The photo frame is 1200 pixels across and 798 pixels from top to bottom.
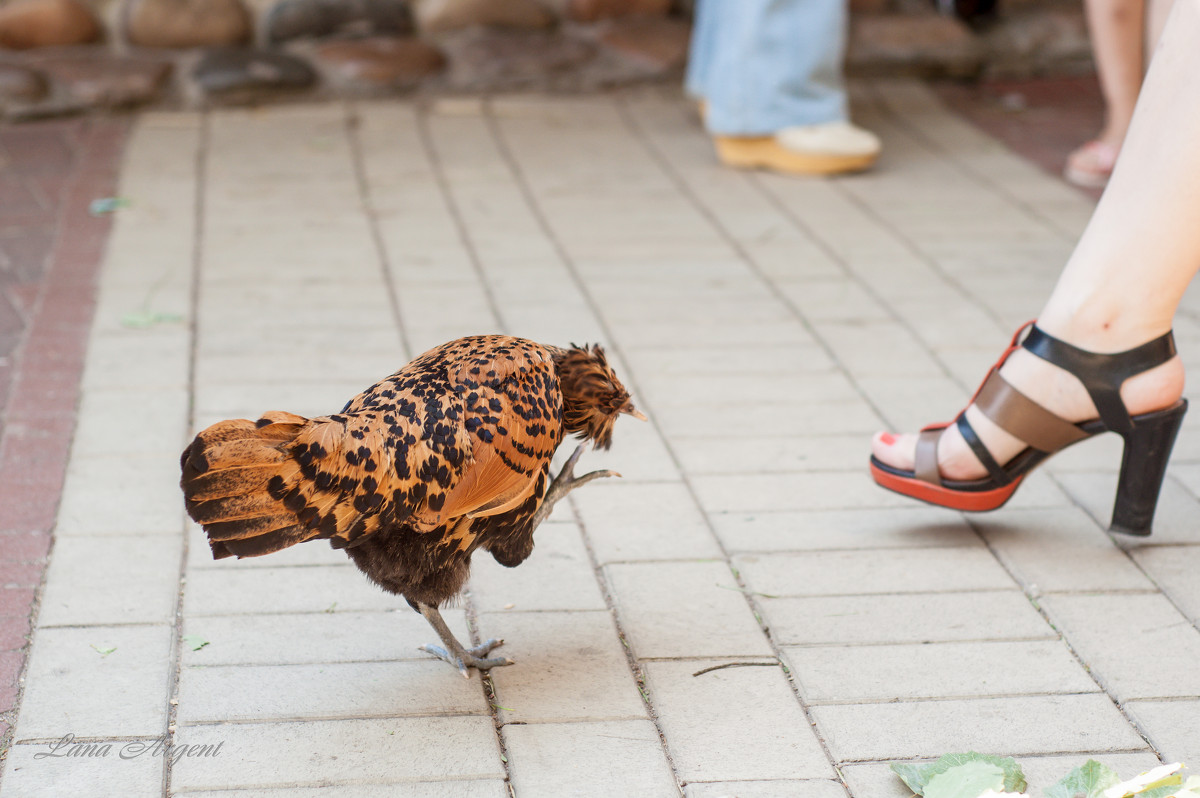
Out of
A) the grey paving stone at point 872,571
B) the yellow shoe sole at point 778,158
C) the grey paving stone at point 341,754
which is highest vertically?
the grey paving stone at point 341,754

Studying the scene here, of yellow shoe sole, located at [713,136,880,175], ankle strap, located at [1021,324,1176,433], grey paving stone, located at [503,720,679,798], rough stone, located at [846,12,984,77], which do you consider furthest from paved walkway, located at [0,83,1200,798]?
rough stone, located at [846,12,984,77]

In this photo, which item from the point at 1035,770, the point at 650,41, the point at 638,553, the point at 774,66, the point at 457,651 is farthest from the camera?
the point at 650,41

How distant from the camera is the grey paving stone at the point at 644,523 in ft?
9.58

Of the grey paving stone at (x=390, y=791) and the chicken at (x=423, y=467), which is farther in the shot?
the grey paving stone at (x=390, y=791)

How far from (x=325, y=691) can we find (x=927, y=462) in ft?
4.69

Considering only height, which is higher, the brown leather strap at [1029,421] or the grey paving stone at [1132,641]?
the brown leather strap at [1029,421]

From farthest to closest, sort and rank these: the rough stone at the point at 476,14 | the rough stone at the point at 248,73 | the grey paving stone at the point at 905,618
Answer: the rough stone at the point at 476,14 < the rough stone at the point at 248,73 < the grey paving stone at the point at 905,618

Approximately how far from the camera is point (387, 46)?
6.85 m

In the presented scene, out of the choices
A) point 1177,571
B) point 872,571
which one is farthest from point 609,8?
point 1177,571

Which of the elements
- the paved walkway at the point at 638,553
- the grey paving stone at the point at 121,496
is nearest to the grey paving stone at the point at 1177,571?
the paved walkway at the point at 638,553

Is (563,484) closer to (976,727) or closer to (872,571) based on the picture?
(872,571)

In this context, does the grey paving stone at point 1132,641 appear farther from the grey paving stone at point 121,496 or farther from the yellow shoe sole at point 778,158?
the yellow shoe sole at point 778,158

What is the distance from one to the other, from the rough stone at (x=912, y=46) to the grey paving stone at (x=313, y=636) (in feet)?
17.9

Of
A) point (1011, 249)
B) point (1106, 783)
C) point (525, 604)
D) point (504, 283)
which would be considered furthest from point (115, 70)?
point (1106, 783)
